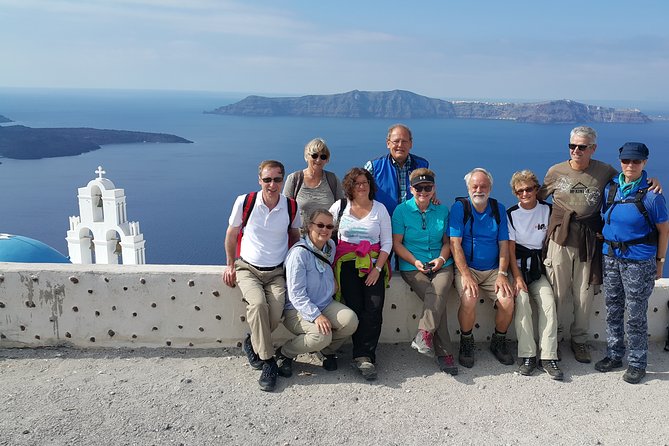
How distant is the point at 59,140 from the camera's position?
87.8m

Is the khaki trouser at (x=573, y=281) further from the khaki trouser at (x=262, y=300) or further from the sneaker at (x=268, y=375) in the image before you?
the sneaker at (x=268, y=375)

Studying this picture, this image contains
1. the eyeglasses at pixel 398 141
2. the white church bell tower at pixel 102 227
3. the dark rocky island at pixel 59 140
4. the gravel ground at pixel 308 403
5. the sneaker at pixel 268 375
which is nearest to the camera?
the gravel ground at pixel 308 403

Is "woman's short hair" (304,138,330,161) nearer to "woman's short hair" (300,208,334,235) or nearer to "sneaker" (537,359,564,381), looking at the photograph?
"woman's short hair" (300,208,334,235)

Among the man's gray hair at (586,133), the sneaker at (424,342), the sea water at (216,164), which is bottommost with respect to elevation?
the sea water at (216,164)

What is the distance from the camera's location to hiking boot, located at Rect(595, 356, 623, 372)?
11.4ft

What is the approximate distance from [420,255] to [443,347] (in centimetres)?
59

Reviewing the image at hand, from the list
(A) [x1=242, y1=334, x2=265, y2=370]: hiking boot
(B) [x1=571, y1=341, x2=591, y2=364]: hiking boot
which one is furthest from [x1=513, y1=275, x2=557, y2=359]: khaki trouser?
(A) [x1=242, y1=334, x2=265, y2=370]: hiking boot

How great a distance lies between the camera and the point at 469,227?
361 cm

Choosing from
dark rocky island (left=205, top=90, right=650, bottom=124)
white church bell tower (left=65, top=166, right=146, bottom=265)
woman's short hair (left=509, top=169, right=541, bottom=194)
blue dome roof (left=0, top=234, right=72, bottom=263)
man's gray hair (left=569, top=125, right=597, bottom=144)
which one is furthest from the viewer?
dark rocky island (left=205, top=90, right=650, bottom=124)

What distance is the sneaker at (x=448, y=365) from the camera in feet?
11.2

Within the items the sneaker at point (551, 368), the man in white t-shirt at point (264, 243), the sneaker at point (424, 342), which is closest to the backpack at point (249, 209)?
the man in white t-shirt at point (264, 243)

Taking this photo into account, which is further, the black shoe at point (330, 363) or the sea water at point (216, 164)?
the sea water at point (216, 164)

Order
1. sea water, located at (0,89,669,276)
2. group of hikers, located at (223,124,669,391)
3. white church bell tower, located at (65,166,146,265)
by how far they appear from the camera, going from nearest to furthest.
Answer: group of hikers, located at (223,124,669,391)
white church bell tower, located at (65,166,146,265)
sea water, located at (0,89,669,276)

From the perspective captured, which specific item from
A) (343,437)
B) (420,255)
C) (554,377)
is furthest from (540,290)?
(343,437)
